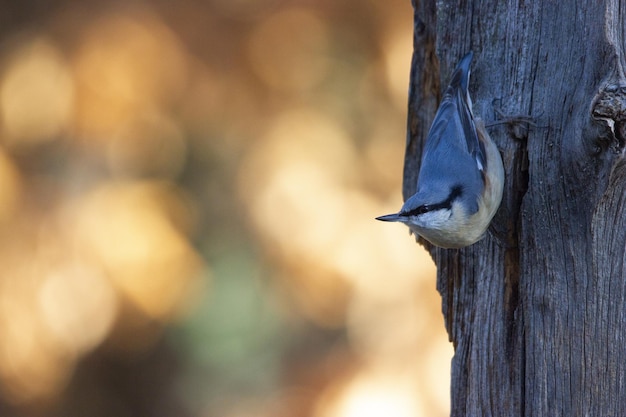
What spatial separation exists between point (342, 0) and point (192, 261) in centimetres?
203

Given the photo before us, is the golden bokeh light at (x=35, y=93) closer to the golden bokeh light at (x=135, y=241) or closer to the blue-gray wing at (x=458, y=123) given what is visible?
the golden bokeh light at (x=135, y=241)

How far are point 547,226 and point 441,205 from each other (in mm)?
345

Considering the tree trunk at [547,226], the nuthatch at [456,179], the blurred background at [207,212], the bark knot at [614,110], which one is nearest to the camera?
the bark knot at [614,110]

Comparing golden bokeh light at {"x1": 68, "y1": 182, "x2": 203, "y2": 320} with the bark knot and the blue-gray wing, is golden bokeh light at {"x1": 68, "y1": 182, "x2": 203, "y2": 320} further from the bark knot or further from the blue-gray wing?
the bark knot

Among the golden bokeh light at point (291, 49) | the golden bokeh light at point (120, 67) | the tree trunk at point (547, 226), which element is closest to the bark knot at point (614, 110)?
the tree trunk at point (547, 226)

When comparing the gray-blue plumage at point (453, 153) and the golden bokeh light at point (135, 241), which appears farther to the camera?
the golden bokeh light at point (135, 241)

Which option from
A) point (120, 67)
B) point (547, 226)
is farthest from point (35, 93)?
point (547, 226)

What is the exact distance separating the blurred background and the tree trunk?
105 inches

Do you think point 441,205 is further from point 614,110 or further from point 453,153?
point 614,110

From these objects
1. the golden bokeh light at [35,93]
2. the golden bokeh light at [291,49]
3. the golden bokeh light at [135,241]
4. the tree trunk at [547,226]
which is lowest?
the tree trunk at [547,226]

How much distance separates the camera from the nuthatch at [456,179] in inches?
78.4

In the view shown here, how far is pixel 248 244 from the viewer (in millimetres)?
5074

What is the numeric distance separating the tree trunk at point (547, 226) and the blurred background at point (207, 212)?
268 cm

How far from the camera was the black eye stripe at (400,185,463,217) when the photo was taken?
2.05m
